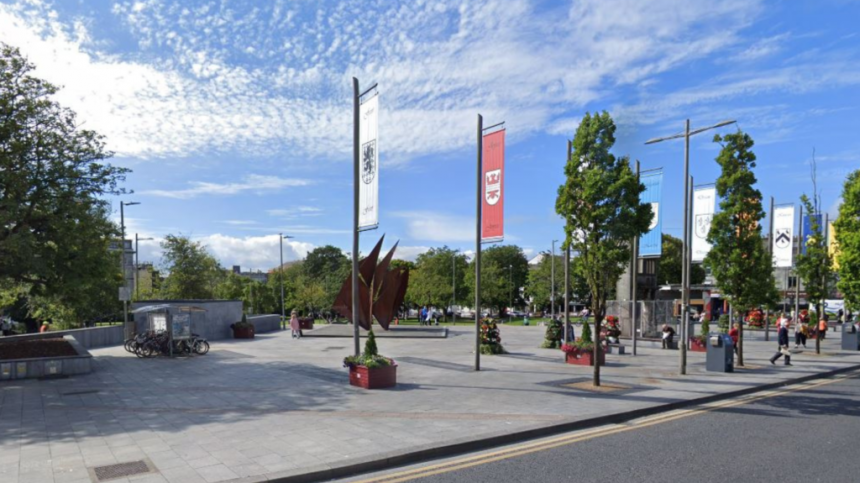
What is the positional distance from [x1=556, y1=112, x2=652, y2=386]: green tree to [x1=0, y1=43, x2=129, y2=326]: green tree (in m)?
14.6

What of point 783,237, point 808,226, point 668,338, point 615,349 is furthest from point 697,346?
point 808,226

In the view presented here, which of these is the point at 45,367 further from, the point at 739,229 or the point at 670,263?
the point at 670,263

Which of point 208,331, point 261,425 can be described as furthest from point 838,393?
point 208,331

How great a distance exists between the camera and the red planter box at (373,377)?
1402 cm

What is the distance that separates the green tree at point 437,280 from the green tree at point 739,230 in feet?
137

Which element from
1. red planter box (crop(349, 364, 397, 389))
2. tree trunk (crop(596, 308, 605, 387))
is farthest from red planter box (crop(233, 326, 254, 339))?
tree trunk (crop(596, 308, 605, 387))

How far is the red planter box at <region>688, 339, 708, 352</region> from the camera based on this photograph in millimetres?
25578

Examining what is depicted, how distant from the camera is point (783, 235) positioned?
28906 millimetres

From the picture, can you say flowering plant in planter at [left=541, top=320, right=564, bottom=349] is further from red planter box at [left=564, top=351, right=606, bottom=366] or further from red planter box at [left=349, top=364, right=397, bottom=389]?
red planter box at [left=349, top=364, right=397, bottom=389]

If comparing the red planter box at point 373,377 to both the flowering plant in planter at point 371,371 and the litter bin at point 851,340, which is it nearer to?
the flowering plant in planter at point 371,371

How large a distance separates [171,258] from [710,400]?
142 feet

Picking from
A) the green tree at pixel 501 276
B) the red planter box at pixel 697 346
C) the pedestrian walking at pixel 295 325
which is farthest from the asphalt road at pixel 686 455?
the green tree at pixel 501 276

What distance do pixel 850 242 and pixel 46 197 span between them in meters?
30.9

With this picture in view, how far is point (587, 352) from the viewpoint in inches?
767
